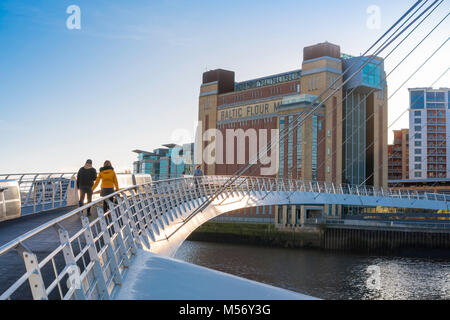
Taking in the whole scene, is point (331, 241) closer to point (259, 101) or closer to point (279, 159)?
point (279, 159)

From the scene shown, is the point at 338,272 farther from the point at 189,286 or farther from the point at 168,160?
the point at 168,160

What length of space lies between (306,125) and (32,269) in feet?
186

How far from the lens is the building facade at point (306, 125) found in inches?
2307

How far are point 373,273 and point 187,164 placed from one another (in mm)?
86507

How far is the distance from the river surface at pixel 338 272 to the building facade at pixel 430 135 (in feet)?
186

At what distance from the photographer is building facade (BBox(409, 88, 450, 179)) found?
9412cm

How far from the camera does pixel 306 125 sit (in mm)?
58062

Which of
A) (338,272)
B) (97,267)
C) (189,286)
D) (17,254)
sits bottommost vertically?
(338,272)

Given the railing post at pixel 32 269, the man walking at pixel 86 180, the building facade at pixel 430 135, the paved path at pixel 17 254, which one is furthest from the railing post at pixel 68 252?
the building facade at pixel 430 135

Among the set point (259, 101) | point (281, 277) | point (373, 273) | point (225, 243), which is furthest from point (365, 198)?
point (259, 101)

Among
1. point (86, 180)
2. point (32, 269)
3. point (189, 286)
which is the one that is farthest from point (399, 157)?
point (32, 269)

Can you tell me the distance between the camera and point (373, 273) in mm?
30750

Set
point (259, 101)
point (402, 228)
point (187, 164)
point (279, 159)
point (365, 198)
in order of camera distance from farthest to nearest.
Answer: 1. point (187, 164)
2. point (259, 101)
3. point (279, 159)
4. point (402, 228)
5. point (365, 198)

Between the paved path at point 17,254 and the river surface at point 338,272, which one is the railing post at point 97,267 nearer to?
the paved path at point 17,254
